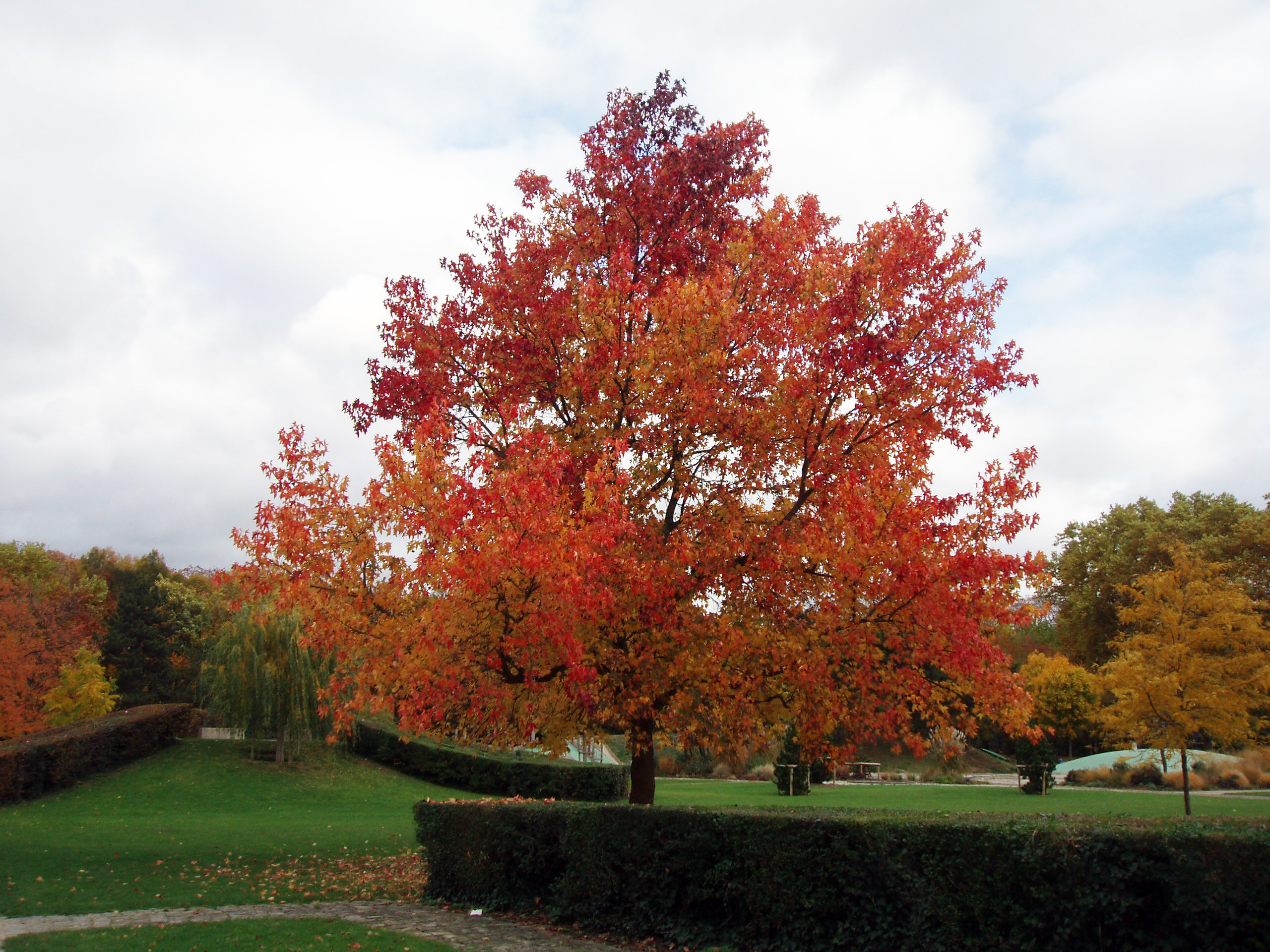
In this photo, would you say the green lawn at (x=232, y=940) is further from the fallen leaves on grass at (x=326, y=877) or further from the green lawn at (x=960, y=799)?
the green lawn at (x=960, y=799)

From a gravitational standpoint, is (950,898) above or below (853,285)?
below

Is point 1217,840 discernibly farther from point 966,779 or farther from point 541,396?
point 966,779

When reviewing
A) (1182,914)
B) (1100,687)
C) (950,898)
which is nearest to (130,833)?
(950,898)

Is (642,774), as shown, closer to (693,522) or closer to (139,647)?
(693,522)

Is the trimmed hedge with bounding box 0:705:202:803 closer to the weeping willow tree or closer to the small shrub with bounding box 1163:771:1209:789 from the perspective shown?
the weeping willow tree

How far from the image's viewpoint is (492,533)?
27.4 ft

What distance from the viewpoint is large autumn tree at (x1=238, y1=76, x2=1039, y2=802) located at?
8.74 meters

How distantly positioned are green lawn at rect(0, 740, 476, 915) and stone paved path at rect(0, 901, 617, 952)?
0.49 m

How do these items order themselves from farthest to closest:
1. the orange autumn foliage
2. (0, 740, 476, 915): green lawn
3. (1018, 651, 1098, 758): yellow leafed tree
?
(1018, 651, 1098, 758): yellow leafed tree < the orange autumn foliage < (0, 740, 476, 915): green lawn

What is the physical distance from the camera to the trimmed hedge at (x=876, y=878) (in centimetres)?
576

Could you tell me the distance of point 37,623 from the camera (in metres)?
37.7

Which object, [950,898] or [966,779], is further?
[966,779]

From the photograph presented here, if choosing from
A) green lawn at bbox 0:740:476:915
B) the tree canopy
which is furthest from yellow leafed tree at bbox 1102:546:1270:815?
the tree canopy

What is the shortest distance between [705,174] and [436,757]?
80.5ft
